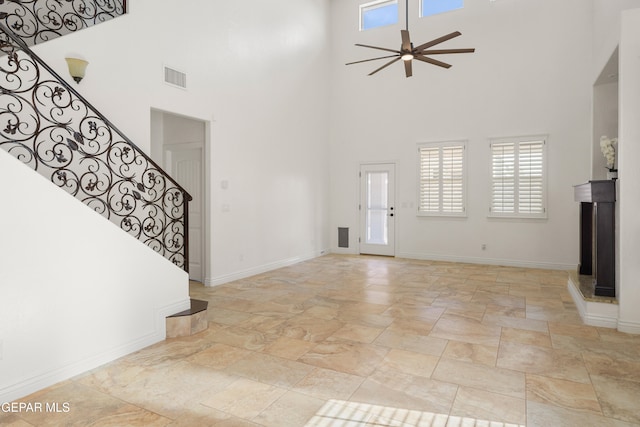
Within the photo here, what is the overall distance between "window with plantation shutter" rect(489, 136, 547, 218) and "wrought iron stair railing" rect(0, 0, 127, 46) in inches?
270

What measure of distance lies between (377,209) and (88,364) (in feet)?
22.6

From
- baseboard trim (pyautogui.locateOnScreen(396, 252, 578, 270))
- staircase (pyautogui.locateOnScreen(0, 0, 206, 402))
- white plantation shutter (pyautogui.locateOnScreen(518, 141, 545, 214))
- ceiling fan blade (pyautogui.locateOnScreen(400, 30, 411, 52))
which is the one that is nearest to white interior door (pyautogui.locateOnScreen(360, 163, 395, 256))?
baseboard trim (pyautogui.locateOnScreen(396, 252, 578, 270))

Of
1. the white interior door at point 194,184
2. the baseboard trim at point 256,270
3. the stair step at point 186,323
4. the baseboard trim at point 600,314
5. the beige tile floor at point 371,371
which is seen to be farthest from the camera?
the white interior door at point 194,184

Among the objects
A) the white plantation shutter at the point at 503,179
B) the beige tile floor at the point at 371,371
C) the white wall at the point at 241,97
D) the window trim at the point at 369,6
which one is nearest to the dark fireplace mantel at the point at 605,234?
the beige tile floor at the point at 371,371

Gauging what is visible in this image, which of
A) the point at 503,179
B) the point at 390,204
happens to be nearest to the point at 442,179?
the point at 503,179

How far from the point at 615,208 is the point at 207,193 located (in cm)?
527

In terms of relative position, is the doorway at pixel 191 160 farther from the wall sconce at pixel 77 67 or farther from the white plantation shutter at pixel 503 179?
the white plantation shutter at pixel 503 179

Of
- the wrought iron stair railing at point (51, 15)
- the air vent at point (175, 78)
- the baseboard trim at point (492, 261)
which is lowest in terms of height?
the baseboard trim at point (492, 261)

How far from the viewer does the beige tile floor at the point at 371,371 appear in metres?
2.43

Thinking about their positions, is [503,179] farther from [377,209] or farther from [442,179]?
[377,209]

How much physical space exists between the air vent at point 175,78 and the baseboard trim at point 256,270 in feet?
9.45

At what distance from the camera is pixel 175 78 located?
5.23 m

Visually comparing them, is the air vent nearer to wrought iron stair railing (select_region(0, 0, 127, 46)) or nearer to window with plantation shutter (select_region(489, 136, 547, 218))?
wrought iron stair railing (select_region(0, 0, 127, 46))

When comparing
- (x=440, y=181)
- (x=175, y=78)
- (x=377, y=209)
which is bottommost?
(x=377, y=209)
